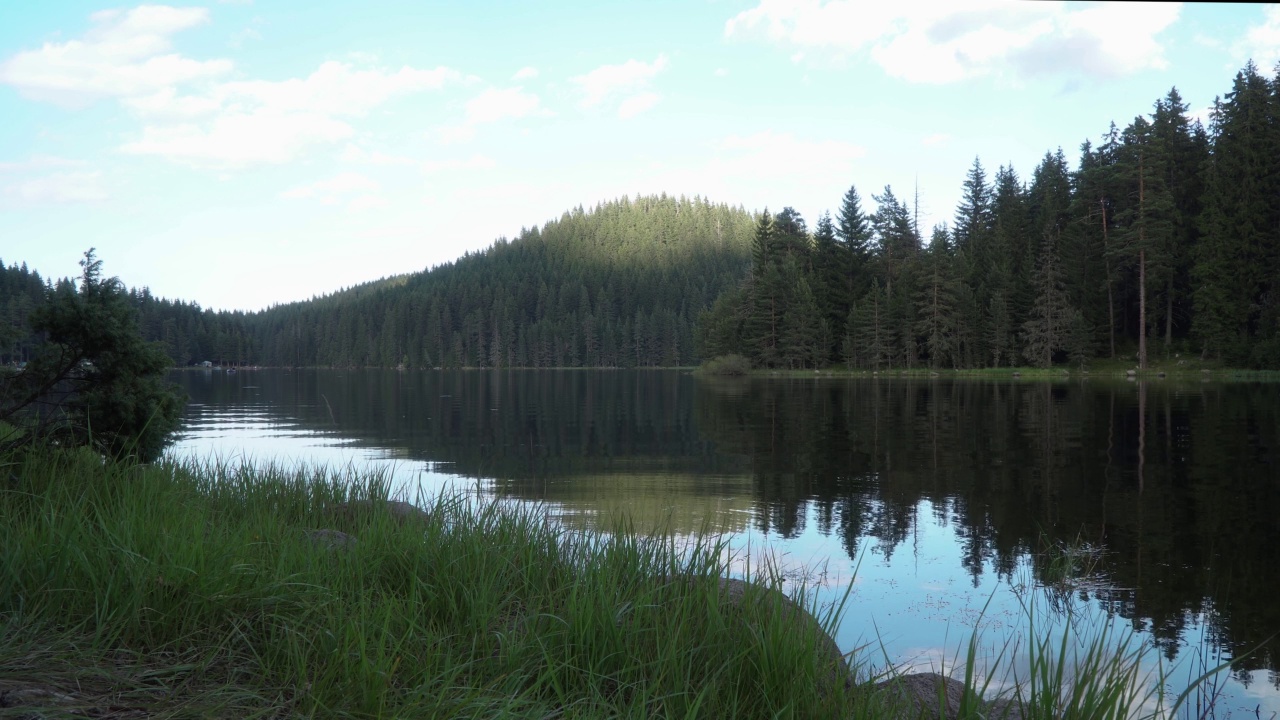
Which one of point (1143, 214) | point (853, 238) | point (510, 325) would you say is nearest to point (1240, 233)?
point (1143, 214)

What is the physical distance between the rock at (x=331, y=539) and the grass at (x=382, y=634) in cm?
6

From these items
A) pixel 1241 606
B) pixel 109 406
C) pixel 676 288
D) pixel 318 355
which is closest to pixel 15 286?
A: pixel 318 355

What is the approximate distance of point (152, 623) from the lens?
354 centimetres

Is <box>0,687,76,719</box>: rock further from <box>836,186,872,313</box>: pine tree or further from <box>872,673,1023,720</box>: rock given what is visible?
<box>836,186,872,313</box>: pine tree

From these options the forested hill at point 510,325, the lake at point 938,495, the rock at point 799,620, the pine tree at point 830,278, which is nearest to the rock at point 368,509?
the lake at point 938,495

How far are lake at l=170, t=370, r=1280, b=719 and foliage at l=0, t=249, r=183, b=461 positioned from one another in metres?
2.21

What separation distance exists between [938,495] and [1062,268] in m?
58.7

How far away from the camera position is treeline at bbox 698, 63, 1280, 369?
54.0m

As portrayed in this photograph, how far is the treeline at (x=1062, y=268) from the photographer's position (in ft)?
177

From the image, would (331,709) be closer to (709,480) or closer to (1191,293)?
(709,480)

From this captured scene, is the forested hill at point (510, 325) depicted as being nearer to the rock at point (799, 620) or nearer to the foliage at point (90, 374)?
the foliage at point (90, 374)

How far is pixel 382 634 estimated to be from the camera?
3.34 m

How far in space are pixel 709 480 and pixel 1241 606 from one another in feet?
28.6

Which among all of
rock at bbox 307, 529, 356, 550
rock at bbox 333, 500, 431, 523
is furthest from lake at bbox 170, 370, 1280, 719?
rock at bbox 307, 529, 356, 550
